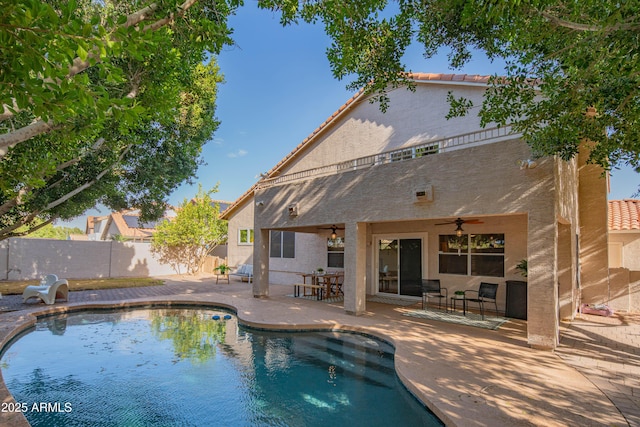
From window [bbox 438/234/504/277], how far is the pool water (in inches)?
210

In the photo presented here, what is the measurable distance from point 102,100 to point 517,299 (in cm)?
1185

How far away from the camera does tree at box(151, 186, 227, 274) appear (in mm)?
24484

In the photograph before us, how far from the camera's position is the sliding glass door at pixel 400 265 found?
13.8 m

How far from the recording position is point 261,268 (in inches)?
574

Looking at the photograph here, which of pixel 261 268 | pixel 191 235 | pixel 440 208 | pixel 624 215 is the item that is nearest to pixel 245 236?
pixel 191 235

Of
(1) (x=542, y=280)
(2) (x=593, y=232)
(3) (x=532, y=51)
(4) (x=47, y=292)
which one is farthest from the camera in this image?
(4) (x=47, y=292)

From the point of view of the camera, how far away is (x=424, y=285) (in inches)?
460

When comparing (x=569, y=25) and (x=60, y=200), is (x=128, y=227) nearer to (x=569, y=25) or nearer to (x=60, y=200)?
(x=60, y=200)

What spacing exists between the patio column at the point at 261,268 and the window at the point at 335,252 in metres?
3.86

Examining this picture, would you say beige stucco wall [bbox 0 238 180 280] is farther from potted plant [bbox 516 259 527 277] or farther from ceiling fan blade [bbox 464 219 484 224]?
potted plant [bbox 516 259 527 277]

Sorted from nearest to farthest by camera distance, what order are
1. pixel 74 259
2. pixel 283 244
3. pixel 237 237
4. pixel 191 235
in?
pixel 283 244
pixel 74 259
pixel 237 237
pixel 191 235

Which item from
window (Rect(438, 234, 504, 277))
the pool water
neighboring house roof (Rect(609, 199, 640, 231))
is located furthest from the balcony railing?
neighboring house roof (Rect(609, 199, 640, 231))

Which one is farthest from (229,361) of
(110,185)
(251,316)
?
(110,185)

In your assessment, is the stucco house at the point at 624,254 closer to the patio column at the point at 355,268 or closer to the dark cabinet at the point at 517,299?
the dark cabinet at the point at 517,299
